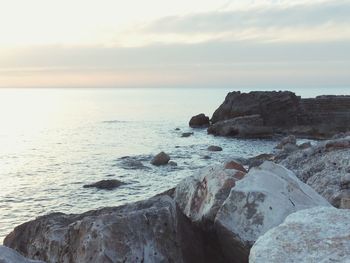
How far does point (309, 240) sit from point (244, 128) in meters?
57.3

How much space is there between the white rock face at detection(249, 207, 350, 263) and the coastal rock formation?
5596 centimetres

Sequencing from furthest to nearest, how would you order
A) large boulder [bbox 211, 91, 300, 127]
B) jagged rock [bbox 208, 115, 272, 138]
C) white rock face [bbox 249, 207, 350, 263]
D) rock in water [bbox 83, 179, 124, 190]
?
large boulder [bbox 211, 91, 300, 127] → jagged rock [bbox 208, 115, 272, 138] → rock in water [bbox 83, 179, 124, 190] → white rock face [bbox 249, 207, 350, 263]

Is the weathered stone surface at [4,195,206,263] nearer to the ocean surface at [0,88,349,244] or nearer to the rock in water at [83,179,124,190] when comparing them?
the ocean surface at [0,88,349,244]

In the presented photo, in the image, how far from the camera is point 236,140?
192 feet

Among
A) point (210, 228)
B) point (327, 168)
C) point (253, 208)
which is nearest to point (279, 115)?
point (327, 168)

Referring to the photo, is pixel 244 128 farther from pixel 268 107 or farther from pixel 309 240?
pixel 309 240

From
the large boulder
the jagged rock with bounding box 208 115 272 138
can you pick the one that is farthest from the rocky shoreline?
the large boulder

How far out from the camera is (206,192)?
8.91 meters

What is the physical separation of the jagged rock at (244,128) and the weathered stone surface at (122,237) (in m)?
54.1

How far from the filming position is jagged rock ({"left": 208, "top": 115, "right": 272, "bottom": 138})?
6138cm

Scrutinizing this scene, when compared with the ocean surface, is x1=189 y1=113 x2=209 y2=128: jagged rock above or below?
above

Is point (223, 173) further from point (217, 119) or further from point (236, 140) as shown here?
point (217, 119)

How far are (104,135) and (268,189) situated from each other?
224 feet

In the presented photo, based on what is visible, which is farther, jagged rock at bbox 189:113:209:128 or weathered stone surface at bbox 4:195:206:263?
jagged rock at bbox 189:113:209:128
